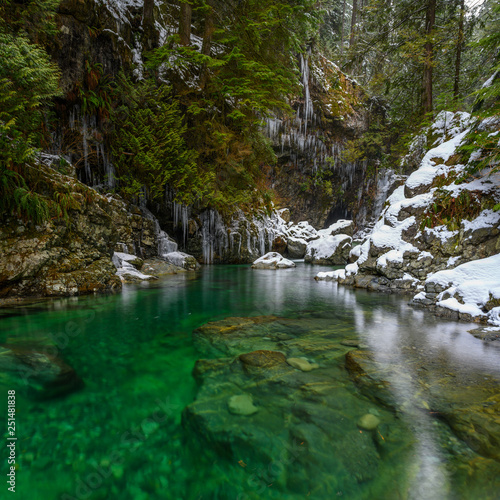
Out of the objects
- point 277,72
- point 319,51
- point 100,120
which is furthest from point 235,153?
point 319,51

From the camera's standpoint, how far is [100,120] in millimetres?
9461

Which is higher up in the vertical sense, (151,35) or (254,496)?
(151,35)

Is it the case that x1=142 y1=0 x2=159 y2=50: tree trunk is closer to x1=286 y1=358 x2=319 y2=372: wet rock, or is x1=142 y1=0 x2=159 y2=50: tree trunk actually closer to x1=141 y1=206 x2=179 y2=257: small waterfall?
x1=141 y1=206 x2=179 y2=257: small waterfall

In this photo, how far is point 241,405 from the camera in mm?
2098

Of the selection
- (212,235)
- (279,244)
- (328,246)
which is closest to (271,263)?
(212,235)

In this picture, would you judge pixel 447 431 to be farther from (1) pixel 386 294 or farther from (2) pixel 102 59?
(2) pixel 102 59

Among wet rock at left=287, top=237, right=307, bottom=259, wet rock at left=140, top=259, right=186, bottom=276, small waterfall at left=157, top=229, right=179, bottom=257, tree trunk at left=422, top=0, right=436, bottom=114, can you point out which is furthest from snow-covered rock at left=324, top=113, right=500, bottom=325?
wet rock at left=287, top=237, right=307, bottom=259

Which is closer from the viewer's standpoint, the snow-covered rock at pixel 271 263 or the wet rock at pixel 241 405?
the wet rock at pixel 241 405

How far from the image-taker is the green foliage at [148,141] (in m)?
9.87

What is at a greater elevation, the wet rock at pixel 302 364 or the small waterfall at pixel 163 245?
the small waterfall at pixel 163 245

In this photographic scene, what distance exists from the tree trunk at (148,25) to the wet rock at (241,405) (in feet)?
44.6

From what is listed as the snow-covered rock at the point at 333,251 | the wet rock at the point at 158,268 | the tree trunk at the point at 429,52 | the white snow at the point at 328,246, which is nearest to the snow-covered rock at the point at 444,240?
the tree trunk at the point at 429,52

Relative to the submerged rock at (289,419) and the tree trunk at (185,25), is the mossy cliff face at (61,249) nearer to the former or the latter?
the submerged rock at (289,419)

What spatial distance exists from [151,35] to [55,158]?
8.10 metres
